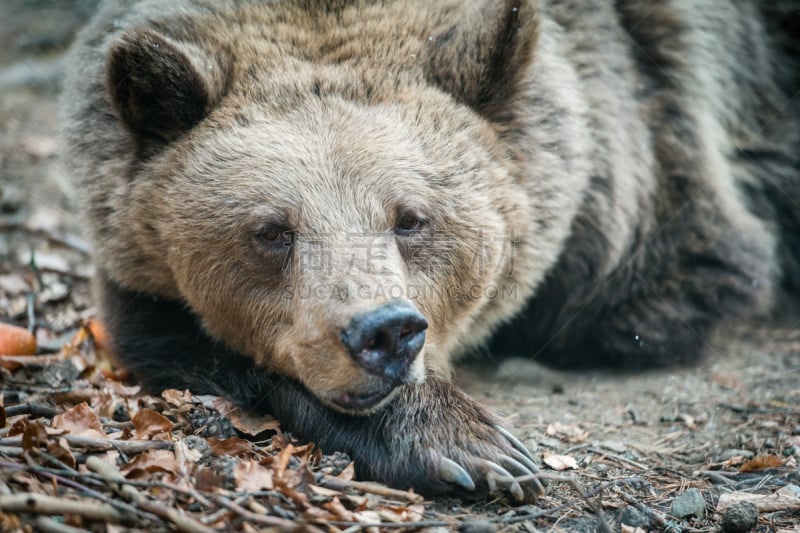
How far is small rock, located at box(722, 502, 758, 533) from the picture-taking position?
147 inches

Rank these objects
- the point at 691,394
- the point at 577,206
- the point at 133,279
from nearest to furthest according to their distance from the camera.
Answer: the point at 133,279
the point at 577,206
the point at 691,394

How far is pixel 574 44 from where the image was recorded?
18.5ft

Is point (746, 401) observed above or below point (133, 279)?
below

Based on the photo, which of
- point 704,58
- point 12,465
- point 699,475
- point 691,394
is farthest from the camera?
point 704,58

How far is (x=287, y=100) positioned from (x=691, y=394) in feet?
11.5

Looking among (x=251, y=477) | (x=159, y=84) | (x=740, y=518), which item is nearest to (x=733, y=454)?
(x=740, y=518)

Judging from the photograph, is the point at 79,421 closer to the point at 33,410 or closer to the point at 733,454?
the point at 33,410

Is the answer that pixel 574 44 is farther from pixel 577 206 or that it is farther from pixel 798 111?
pixel 798 111

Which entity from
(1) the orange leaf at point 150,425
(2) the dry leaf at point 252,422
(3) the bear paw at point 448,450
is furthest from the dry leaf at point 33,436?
(3) the bear paw at point 448,450

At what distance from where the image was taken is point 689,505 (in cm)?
393

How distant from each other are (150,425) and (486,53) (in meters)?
2.68

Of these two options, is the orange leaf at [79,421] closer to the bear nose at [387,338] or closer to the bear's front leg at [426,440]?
the bear's front leg at [426,440]

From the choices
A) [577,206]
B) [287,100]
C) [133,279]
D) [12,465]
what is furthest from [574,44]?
[12,465]

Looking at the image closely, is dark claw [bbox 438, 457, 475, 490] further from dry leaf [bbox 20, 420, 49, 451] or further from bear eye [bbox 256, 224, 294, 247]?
dry leaf [bbox 20, 420, 49, 451]
